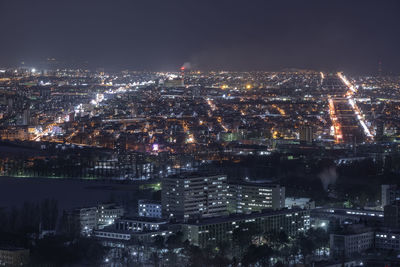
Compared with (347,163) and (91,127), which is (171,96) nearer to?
(91,127)

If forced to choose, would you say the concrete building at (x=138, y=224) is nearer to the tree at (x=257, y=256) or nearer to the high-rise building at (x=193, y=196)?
the high-rise building at (x=193, y=196)

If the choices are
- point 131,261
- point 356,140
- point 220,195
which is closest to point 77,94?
point 356,140

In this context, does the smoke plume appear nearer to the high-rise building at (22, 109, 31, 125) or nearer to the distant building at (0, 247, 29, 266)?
the distant building at (0, 247, 29, 266)

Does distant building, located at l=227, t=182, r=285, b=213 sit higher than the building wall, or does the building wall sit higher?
distant building, located at l=227, t=182, r=285, b=213

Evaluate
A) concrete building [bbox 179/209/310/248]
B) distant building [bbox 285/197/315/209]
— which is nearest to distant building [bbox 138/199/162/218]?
concrete building [bbox 179/209/310/248]

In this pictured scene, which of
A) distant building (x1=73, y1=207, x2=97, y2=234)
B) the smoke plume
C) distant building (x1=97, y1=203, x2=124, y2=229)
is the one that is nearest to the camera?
distant building (x1=73, y1=207, x2=97, y2=234)

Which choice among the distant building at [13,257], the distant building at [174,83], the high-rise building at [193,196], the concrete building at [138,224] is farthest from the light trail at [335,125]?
the distant building at [13,257]
